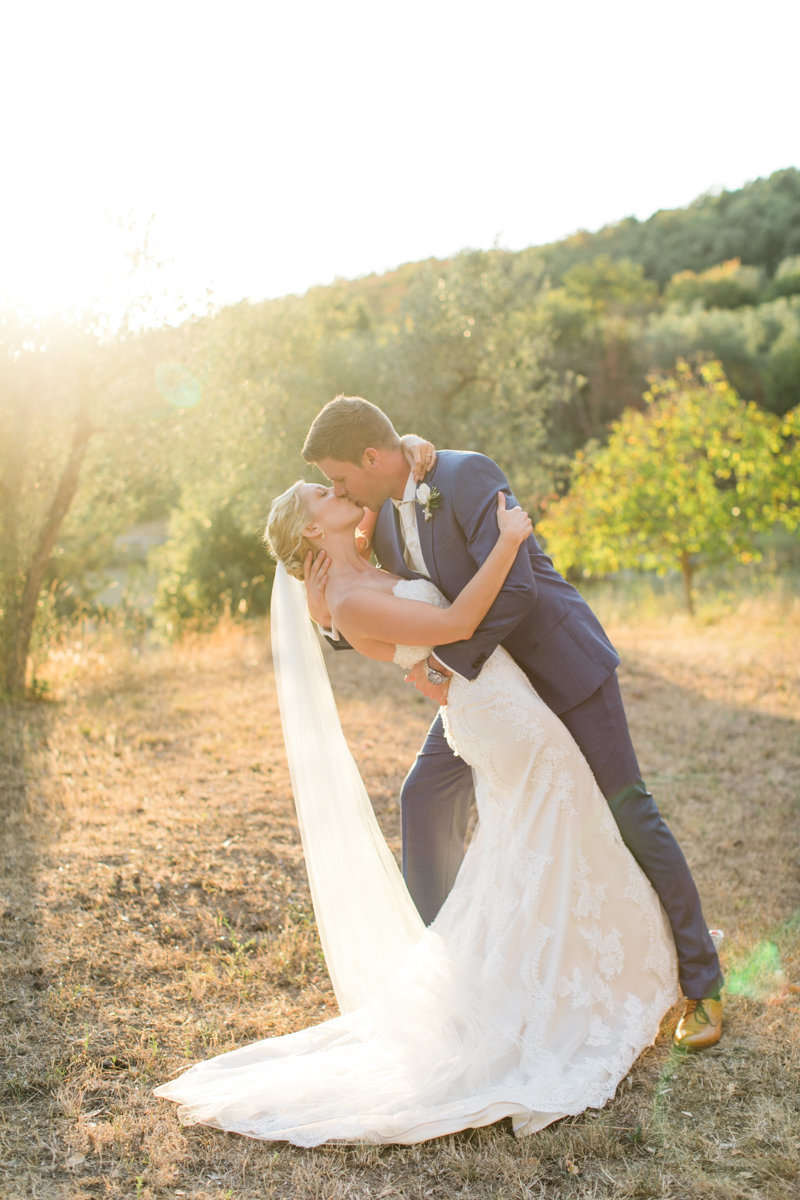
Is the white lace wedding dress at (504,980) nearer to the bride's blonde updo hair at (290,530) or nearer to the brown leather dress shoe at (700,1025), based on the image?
the brown leather dress shoe at (700,1025)

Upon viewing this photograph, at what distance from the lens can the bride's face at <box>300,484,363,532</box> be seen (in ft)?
10.7

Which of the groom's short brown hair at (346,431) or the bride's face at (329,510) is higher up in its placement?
the groom's short brown hair at (346,431)

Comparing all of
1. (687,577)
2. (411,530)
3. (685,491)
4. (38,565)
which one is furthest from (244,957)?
(685,491)

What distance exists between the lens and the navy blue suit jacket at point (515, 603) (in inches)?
119

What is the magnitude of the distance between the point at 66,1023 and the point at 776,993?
2.72 m

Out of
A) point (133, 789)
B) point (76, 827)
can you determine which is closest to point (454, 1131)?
point (76, 827)

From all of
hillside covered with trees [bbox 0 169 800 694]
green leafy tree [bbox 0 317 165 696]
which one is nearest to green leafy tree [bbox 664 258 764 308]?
hillside covered with trees [bbox 0 169 800 694]

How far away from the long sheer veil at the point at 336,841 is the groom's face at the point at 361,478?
46cm

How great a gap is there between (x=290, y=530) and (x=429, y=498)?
526 mm

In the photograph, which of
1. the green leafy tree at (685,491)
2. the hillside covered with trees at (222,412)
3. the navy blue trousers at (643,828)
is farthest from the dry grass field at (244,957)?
the green leafy tree at (685,491)

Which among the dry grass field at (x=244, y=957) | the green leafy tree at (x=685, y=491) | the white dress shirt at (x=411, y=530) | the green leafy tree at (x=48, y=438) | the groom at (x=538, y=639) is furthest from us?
the green leafy tree at (x=685, y=491)

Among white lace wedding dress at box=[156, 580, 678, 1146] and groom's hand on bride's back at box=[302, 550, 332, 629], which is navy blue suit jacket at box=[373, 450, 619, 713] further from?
groom's hand on bride's back at box=[302, 550, 332, 629]

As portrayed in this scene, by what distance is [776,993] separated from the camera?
3500mm

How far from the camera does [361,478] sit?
3.26m
